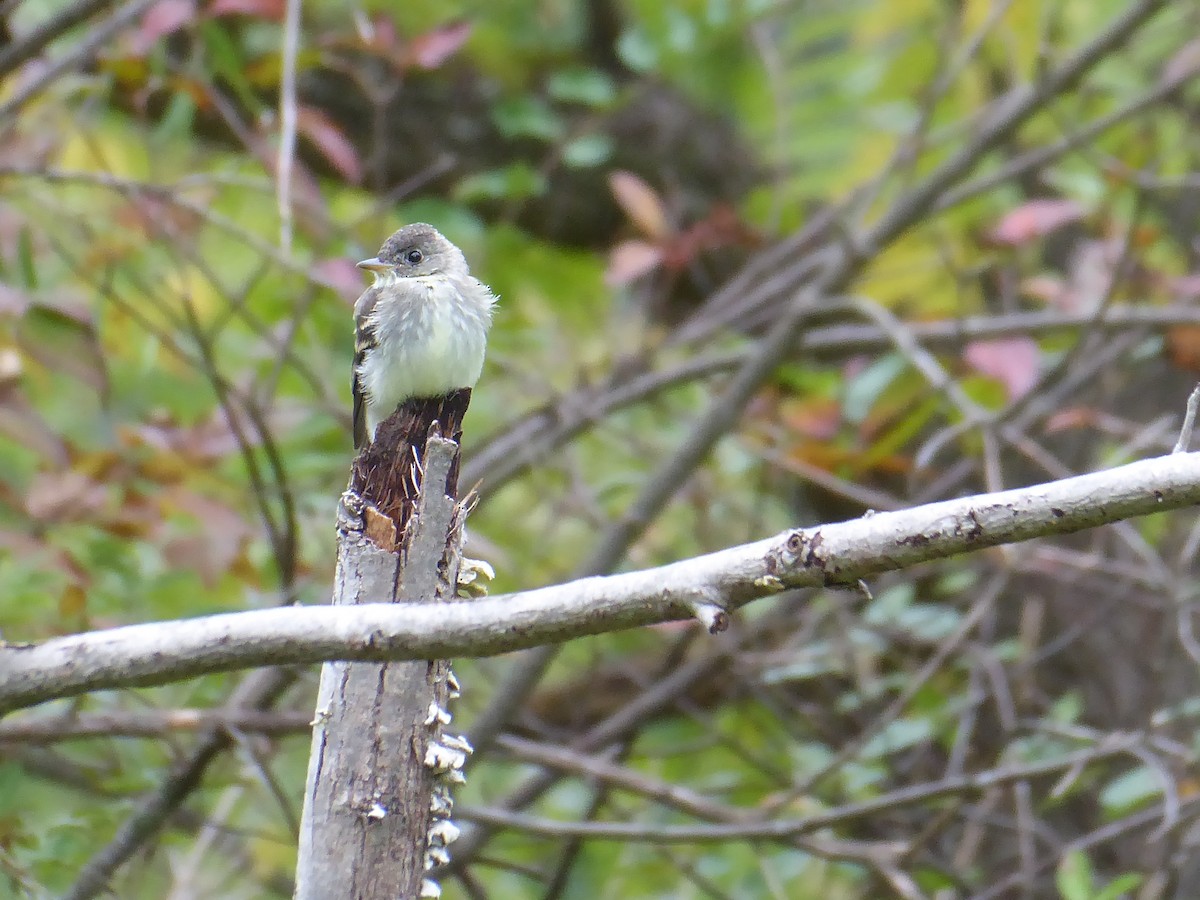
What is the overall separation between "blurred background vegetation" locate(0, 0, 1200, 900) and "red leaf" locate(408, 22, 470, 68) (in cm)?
2

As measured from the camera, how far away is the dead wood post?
2361mm

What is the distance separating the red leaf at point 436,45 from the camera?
4.68 meters

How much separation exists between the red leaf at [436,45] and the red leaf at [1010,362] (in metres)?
2.08

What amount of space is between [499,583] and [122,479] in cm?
157

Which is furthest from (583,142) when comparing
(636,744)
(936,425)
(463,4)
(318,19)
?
(636,744)

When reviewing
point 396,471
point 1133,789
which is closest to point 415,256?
point 396,471

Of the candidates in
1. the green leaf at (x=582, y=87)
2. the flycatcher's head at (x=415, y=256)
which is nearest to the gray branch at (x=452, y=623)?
the flycatcher's head at (x=415, y=256)

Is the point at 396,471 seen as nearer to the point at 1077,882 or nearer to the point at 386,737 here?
the point at 386,737

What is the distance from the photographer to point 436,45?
473 cm

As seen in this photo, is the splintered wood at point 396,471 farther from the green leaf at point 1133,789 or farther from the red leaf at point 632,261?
the green leaf at point 1133,789

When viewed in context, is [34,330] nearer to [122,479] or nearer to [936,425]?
[122,479]

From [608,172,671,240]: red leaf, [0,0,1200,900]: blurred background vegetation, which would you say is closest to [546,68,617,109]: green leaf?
[0,0,1200,900]: blurred background vegetation

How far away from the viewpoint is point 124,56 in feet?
14.5

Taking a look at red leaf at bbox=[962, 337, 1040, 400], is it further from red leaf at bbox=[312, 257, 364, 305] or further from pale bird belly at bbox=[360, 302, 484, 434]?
red leaf at bbox=[312, 257, 364, 305]
